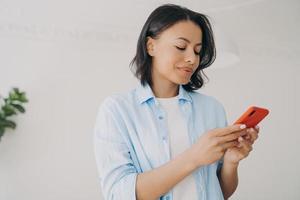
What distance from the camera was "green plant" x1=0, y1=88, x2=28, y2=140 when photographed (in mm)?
1714

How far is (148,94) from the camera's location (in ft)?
2.70

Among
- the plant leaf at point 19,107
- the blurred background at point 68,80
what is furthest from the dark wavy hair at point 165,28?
the plant leaf at point 19,107

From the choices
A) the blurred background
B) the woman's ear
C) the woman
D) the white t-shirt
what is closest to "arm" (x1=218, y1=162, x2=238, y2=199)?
the woman

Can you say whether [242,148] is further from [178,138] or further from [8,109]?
[8,109]

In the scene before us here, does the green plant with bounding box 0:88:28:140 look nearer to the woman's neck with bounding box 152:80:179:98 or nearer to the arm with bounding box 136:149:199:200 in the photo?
the woman's neck with bounding box 152:80:179:98

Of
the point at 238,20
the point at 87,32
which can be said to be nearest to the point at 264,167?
the point at 238,20

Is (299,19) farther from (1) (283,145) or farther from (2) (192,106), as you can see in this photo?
(2) (192,106)

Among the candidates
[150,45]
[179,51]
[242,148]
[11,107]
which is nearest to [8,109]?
[11,107]

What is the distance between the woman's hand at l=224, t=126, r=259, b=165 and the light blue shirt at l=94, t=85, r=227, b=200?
0.05 metres

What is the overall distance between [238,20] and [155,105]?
170 centimetres

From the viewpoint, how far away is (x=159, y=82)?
2.87 feet

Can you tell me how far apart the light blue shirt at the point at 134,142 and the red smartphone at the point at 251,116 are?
4.5 inches

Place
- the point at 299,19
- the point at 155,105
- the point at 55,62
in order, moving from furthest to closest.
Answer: the point at 299,19, the point at 55,62, the point at 155,105

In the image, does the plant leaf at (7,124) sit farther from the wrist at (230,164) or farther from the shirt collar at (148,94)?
the wrist at (230,164)
